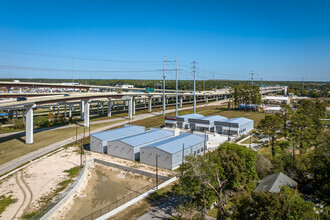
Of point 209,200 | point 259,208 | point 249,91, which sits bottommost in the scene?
point 209,200

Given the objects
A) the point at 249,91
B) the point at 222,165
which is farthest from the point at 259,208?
the point at 249,91

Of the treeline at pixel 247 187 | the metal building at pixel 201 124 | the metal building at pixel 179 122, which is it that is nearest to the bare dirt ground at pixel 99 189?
the treeline at pixel 247 187

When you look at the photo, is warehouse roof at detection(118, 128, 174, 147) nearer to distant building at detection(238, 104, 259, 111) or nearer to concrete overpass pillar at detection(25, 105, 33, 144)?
concrete overpass pillar at detection(25, 105, 33, 144)

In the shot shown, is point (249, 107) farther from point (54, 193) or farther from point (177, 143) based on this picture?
point (54, 193)

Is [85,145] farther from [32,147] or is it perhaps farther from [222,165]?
[222,165]

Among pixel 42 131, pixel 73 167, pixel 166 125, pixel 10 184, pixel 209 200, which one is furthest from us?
pixel 166 125

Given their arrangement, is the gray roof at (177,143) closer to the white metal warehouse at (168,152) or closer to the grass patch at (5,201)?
the white metal warehouse at (168,152)
